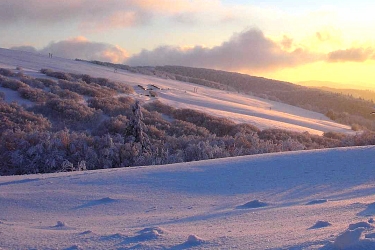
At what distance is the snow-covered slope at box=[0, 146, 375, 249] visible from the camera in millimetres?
4918

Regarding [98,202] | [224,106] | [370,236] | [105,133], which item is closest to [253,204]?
[98,202]

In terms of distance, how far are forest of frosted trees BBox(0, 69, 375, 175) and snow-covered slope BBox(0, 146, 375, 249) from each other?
382 cm

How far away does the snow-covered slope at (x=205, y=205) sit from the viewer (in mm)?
4918

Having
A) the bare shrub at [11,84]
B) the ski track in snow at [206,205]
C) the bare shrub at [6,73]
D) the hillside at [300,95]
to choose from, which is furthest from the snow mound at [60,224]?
the hillside at [300,95]

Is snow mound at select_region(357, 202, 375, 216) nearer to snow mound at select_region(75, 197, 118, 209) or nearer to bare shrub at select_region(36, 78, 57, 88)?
snow mound at select_region(75, 197, 118, 209)

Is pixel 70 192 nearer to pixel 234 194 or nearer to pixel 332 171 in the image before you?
pixel 234 194

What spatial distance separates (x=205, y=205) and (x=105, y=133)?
47.7ft

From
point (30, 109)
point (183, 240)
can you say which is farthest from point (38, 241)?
point (30, 109)

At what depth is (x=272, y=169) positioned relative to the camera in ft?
31.8

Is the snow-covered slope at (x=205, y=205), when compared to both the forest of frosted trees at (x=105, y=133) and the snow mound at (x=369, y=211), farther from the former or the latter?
the forest of frosted trees at (x=105, y=133)

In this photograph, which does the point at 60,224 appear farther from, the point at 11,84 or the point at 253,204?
the point at 11,84

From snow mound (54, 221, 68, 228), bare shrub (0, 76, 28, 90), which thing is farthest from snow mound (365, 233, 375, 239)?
bare shrub (0, 76, 28, 90)

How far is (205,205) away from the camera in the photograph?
24.0 feet

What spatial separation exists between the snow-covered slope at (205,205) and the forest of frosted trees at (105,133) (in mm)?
3820
